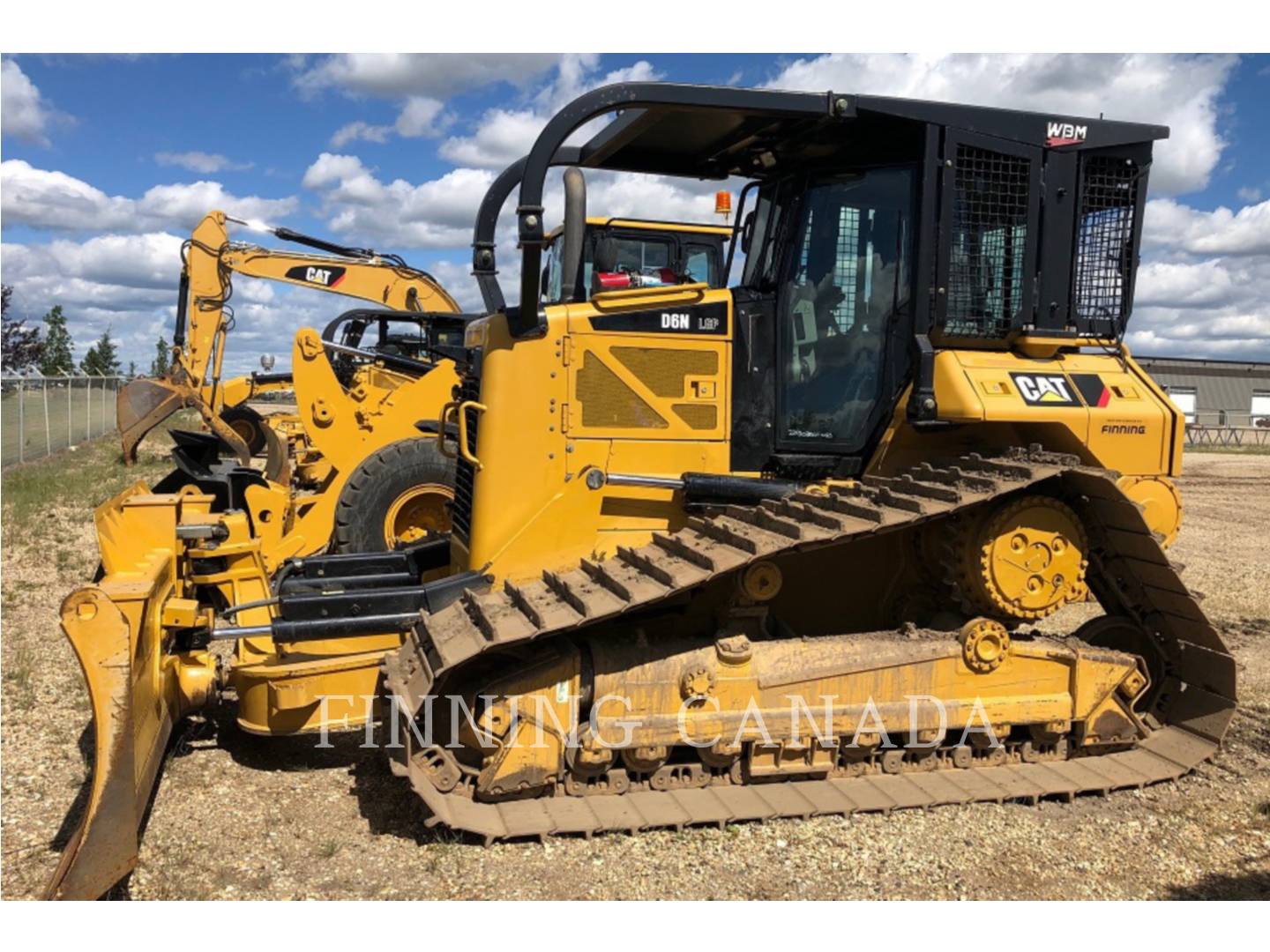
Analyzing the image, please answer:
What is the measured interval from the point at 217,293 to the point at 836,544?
1060 cm

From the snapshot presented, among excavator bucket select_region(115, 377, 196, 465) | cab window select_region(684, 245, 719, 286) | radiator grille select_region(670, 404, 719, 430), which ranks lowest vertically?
excavator bucket select_region(115, 377, 196, 465)

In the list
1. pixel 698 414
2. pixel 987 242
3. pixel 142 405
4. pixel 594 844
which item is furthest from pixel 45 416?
pixel 987 242

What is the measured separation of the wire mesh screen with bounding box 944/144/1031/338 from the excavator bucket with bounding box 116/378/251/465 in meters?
9.76

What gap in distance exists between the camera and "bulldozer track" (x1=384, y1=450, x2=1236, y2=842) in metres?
4.29

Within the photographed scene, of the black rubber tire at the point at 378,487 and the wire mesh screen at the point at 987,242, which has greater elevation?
the wire mesh screen at the point at 987,242

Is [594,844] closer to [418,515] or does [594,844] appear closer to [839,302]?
[839,302]

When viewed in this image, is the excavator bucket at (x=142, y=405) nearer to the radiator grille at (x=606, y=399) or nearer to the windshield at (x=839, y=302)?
the radiator grille at (x=606, y=399)

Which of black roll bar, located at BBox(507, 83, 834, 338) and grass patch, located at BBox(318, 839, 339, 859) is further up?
black roll bar, located at BBox(507, 83, 834, 338)

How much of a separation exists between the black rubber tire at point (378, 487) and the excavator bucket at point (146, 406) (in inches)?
175

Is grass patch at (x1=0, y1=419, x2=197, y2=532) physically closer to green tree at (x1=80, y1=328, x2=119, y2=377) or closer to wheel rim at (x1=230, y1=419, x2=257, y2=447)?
wheel rim at (x1=230, y1=419, x2=257, y2=447)

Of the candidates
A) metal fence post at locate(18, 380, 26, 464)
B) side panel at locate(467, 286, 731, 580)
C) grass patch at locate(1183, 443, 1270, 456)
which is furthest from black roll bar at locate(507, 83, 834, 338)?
grass patch at locate(1183, 443, 1270, 456)

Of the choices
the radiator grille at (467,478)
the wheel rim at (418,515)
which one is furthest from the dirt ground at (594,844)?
the wheel rim at (418,515)

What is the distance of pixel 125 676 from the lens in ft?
12.5

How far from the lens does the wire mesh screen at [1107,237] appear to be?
17.3 ft
